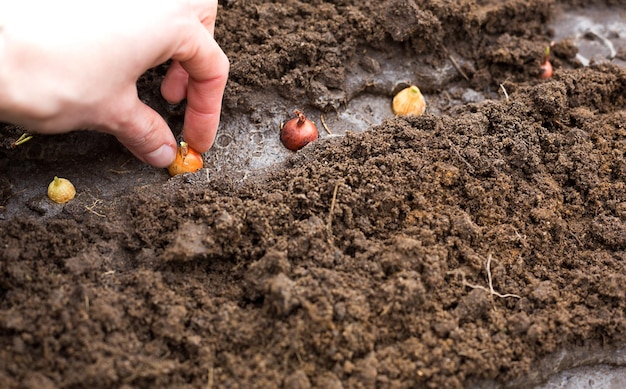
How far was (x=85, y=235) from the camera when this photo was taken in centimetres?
221

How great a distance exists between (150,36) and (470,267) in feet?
4.51

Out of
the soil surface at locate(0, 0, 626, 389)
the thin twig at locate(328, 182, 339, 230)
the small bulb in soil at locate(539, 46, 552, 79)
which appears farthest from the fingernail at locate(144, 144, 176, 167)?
the small bulb in soil at locate(539, 46, 552, 79)

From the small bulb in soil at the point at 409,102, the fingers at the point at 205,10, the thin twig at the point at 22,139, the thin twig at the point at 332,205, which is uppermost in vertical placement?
the fingers at the point at 205,10

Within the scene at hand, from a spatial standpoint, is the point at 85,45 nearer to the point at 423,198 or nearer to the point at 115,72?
the point at 115,72

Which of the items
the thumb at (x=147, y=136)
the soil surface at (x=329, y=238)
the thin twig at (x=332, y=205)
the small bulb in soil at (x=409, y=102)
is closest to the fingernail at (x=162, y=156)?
the thumb at (x=147, y=136)

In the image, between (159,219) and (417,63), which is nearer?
(159,219)

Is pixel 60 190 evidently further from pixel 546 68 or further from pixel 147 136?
pixel 546 68

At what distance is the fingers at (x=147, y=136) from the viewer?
2.15 m

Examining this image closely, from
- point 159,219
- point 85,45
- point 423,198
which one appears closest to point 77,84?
point 85,45

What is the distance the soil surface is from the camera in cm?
193

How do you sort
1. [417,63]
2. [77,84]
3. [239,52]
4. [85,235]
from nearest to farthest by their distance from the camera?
[77,84], [85,235], [239,52], [417,63]

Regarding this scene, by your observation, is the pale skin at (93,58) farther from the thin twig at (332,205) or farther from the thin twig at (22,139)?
the thin twig at (332,205)

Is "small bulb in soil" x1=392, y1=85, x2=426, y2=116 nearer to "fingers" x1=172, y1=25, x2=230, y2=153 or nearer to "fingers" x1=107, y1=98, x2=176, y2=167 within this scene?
"fingers" x1=172, y1=25, x2=230, y2=153

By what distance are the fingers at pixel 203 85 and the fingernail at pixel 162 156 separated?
0.29 feet
